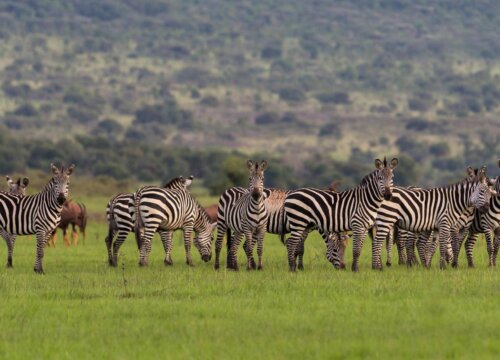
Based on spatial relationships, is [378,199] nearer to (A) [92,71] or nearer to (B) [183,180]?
Result: (B) [183,180]

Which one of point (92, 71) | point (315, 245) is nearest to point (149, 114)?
point (92, 71)

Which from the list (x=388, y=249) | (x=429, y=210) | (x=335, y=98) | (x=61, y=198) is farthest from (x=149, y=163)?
(x=61, y=198)

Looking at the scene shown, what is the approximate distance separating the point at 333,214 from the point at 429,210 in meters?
1.87

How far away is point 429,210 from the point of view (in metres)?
24.0

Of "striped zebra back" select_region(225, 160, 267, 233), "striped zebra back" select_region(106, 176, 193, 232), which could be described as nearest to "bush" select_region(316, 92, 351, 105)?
"striped zebra back" select_region(106, 176, 193, 232)

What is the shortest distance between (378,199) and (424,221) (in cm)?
139

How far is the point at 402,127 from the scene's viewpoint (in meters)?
151

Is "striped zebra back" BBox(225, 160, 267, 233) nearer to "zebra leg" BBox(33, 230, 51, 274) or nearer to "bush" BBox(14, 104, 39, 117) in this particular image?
"zebra leg" BBox(33, 230, 51, 274)

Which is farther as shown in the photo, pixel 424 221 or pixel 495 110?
pixel 495 110

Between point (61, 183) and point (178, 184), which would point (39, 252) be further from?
point (178, 184)

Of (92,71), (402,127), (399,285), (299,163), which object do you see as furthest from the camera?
(92,71)

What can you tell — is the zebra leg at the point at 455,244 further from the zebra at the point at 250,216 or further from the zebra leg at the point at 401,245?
the zebra at the point at 250,216

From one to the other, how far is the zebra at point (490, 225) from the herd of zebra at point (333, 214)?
0.02 m

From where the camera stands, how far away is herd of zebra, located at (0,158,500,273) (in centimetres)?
2320
